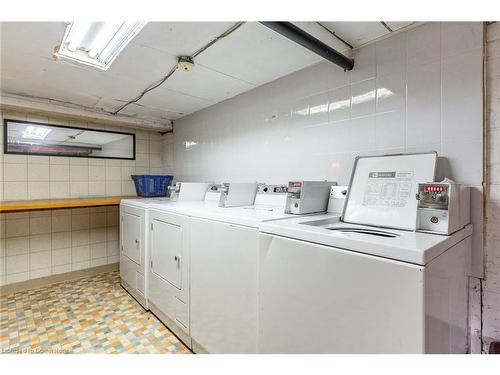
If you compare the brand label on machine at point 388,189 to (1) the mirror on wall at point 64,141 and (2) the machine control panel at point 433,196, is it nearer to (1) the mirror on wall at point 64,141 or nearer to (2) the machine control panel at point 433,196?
(2) the machine control panel at point 433,196

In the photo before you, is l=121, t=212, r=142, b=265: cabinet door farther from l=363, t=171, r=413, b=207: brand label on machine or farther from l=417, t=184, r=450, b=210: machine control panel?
l=417, t=184, r=450, b=210: machine control panel

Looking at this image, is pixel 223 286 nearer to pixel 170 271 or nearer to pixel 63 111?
pixel 170 271

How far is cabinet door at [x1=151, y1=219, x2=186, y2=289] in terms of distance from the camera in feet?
6.63

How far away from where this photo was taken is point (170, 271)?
2.10 m

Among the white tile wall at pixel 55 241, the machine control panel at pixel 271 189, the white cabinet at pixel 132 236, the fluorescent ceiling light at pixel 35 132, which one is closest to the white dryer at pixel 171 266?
the white cabinet at pixel 132 236

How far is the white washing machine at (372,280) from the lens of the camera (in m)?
0.89

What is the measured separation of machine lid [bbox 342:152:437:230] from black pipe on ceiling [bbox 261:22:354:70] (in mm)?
670

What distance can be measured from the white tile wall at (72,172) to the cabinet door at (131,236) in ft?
3.10

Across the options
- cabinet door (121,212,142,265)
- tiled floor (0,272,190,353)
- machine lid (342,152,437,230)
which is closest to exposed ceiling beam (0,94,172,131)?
cabinet door (121,212,142,265)

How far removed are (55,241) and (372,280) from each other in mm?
3685

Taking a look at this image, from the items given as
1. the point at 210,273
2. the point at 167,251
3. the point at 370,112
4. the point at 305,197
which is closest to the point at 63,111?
the point at 167,251

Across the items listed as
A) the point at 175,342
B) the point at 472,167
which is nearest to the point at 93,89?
the point at 175,342

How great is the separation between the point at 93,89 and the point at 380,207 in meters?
2.77

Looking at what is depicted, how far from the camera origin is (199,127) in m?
3.31
